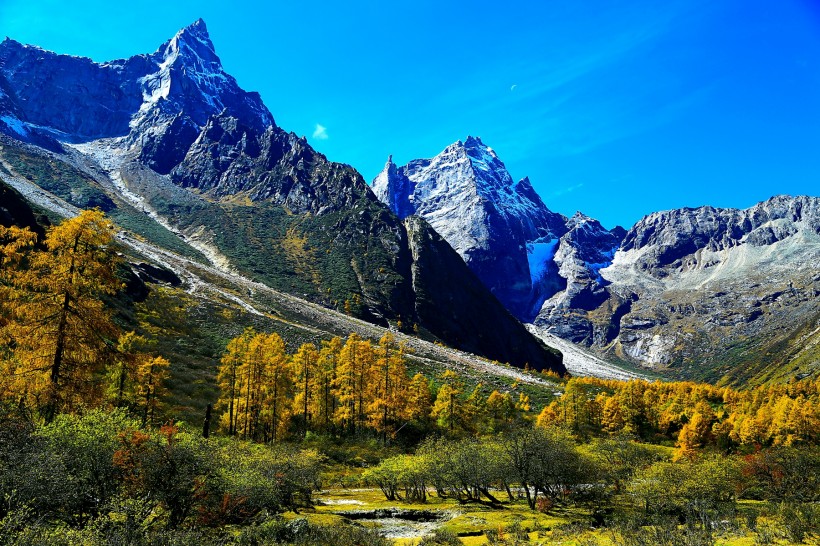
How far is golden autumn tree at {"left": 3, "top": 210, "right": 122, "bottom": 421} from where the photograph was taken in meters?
20.7

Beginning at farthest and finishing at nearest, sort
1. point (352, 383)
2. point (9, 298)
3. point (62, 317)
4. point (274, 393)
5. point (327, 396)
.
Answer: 1. point (327, 396)
2. point (352, 383)
3. point (274, 393)
4. point (62, 317)
5. point (9, 298)

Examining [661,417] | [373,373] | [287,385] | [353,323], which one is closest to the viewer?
[287,385]

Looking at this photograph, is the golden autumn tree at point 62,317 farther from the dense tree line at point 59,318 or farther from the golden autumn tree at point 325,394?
the golden autumn tree at point 325,394

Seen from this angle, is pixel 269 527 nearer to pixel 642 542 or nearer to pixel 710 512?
pixel 642 542

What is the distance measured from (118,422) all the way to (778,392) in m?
140

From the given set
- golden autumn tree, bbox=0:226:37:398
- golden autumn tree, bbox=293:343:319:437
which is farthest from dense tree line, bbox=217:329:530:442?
golden autumn tree, bbox=0:226:37:398

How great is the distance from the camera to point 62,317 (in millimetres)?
21469

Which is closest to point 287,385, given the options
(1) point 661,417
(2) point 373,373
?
(2) point 373,373

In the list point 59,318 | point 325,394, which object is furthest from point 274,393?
point 59,318

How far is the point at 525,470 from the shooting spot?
40094 mm

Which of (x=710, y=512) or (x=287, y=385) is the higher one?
(x=287, y=385)

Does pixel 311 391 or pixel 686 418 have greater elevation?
pixel 311 391

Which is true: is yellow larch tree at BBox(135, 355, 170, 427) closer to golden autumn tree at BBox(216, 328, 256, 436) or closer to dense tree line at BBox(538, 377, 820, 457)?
golden autumn tree at BBox(216, 328, 256, 436)

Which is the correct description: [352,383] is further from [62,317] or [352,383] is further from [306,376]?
[62,317]
